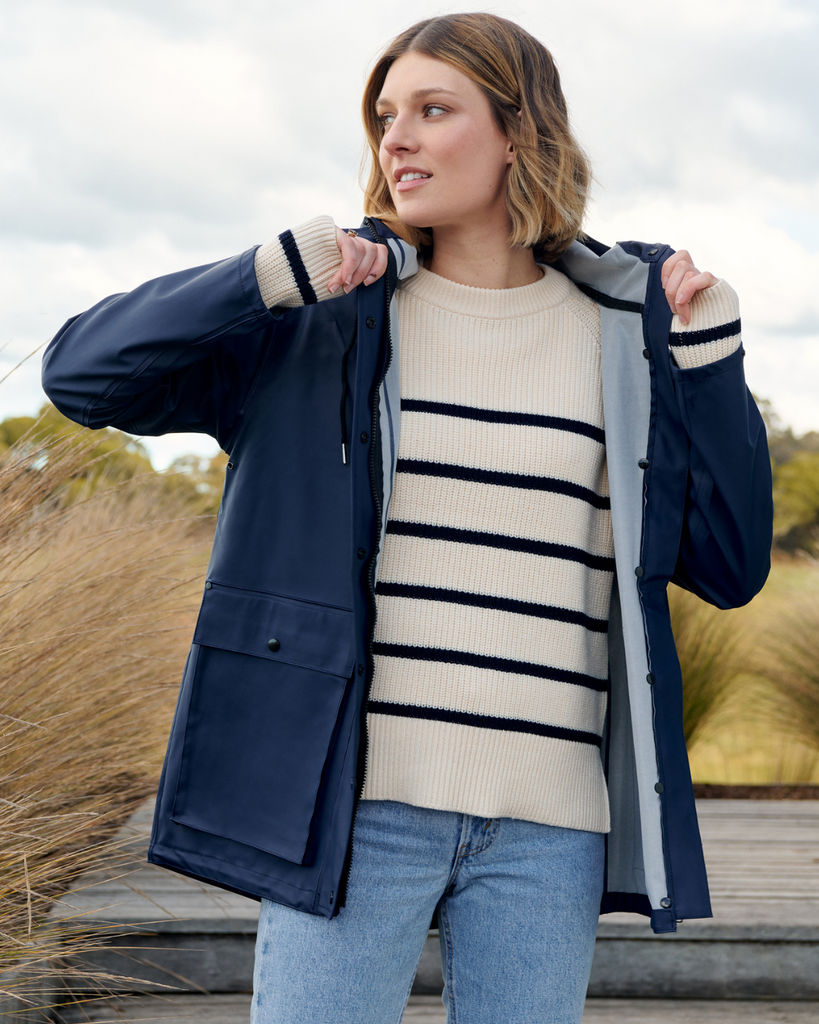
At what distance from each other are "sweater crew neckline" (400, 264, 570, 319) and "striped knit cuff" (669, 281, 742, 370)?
24 cm

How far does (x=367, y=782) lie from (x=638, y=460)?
23.7 inches

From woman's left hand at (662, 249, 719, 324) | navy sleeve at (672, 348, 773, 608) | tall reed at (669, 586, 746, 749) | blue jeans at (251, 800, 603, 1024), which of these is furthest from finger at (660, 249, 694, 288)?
tall reed at (669, 586, 746, 749)

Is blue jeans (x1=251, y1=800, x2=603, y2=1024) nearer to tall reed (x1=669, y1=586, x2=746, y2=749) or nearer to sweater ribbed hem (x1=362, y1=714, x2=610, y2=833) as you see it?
sweater ribbed hem (x1=362, y1=714, x2=610, y2=833)

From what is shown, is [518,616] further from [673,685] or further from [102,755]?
[102,755]

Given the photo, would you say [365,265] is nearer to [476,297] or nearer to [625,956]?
[476,297]

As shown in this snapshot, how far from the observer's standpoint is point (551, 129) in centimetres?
145

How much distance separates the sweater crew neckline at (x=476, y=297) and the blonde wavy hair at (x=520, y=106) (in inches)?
3.4

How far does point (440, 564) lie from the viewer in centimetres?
123

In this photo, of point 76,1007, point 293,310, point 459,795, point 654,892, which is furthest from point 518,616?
point 76,1007

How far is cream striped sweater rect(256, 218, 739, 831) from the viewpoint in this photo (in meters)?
1.19

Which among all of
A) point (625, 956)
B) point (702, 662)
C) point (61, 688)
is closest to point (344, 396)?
point (61, 688)

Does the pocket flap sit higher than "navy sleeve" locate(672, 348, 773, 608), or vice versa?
"navy sleeve" locate(672, 348, 773, 608)

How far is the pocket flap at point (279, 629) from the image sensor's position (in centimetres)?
114

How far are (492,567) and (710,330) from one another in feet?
1.51
